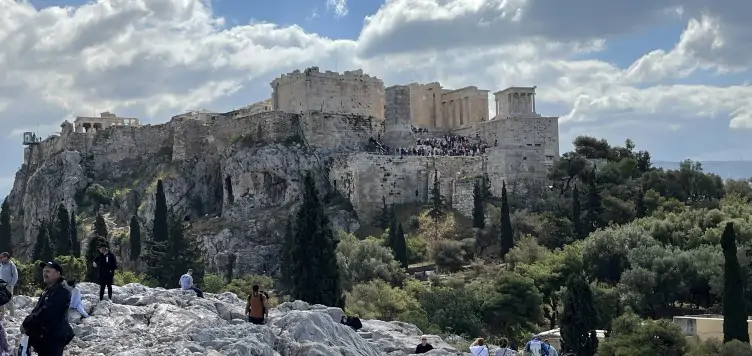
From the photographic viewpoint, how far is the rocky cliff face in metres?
56.5

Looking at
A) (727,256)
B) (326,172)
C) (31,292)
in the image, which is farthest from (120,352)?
(326,172)

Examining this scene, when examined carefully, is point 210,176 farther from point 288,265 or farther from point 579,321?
point 579,321

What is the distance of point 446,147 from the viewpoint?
61.4m

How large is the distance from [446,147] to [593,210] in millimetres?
12780

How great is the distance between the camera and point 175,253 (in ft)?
143

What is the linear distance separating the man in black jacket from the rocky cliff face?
43270mm

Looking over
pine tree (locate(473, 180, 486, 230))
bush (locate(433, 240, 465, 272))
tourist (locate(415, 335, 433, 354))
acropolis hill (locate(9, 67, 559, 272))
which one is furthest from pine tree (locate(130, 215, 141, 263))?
tourist (locate(415, 335, 433, 354))

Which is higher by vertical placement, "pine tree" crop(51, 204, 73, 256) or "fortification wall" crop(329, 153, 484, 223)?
"fortification wall" crop(329, 153, 484, 223)

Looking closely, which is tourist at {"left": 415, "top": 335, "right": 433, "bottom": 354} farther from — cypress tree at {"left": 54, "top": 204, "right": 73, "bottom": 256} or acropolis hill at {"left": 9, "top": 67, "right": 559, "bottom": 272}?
acropolis hill at {"left": 9, "top": 67, "right": 559, "bottom": 272}

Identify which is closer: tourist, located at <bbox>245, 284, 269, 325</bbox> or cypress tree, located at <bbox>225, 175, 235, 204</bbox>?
tourist, located at <bbox>245, 284, 269, 325</bbox>

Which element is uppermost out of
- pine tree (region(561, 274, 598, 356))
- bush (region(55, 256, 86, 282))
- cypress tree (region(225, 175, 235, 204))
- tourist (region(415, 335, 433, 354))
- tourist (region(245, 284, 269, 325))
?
cypress tree (region(225, 175, 235, 204))

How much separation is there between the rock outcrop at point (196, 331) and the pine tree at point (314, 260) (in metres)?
11.6

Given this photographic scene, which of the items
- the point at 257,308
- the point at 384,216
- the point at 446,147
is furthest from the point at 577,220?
the point at 257,308

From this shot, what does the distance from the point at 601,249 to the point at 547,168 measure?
13.6 m
